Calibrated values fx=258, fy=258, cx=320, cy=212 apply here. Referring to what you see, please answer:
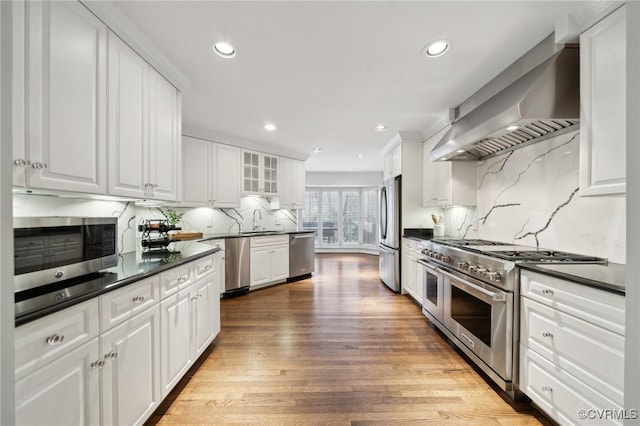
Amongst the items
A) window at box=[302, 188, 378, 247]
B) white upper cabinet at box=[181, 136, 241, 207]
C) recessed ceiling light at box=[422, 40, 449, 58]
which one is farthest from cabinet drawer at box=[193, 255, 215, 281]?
window at box=[302, 188, 378, 247]

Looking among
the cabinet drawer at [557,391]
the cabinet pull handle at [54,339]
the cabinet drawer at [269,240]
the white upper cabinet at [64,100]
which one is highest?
the white upper cabinet at [64,100]

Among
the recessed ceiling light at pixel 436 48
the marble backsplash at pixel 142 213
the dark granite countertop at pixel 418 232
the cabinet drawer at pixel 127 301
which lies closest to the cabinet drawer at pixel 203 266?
the cabinet drawer at pixel 127 301

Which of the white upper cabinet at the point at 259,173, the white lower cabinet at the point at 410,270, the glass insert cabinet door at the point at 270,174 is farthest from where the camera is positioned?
the glass insert cabinet door at the point at 270,174

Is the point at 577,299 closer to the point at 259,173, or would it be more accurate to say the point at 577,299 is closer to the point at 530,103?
the point at 530,103

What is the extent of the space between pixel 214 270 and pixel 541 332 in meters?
2.44

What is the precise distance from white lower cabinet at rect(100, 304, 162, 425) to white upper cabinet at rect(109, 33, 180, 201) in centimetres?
84

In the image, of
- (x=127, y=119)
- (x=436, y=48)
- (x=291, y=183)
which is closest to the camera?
(x=127, y=119)

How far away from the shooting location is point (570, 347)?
1.35 meters

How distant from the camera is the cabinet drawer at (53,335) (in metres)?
0.84

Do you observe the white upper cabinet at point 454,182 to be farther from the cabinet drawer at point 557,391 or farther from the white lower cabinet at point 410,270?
the cabinet drawer at point 557,391

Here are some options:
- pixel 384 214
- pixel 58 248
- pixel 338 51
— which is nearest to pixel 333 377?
pixel 58 248

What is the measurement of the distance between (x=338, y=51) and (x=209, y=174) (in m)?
2.84

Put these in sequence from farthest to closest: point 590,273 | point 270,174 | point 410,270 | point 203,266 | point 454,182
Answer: point 270,174
point 410,270
point 454,182
point 203,266
point 590,273

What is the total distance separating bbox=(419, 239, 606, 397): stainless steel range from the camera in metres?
1.71
